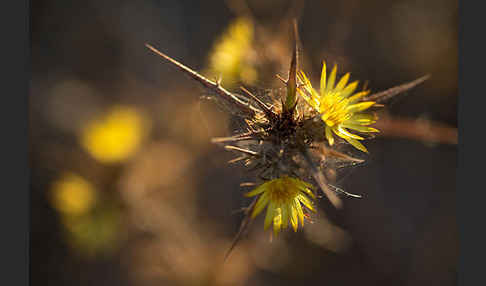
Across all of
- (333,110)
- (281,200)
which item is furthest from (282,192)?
(333,110)

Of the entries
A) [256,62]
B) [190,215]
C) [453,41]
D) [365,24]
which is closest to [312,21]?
[365,24]

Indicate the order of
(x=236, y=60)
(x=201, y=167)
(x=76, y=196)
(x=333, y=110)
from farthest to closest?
(x=201, y=167) < (x=76, y=196) < (x=236, y=60) < (x=333, y=110)

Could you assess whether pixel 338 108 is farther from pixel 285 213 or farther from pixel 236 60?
pixel 236 60

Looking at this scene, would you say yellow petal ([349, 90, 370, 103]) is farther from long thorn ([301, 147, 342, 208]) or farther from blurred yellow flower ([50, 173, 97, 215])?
blurred yellow flower ([50, 173, 97, 215])

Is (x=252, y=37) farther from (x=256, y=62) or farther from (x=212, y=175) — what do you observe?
(x=212, y=175)

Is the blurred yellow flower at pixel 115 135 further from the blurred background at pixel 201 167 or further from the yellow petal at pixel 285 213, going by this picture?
the yellow petal at pixel 285 213

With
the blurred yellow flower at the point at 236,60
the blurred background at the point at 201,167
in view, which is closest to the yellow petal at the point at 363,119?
the blurred yellow flower at the point at 236,60
